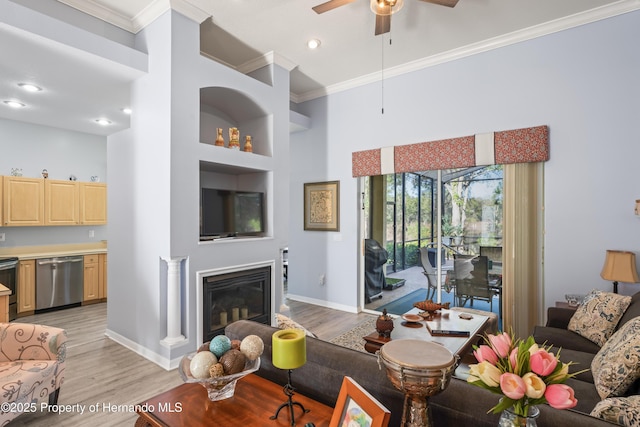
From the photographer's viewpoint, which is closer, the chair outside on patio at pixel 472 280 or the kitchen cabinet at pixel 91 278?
the chair outside on patio at pixel 472 280

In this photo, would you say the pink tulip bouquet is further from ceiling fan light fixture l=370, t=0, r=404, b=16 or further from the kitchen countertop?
the kitchen countertop

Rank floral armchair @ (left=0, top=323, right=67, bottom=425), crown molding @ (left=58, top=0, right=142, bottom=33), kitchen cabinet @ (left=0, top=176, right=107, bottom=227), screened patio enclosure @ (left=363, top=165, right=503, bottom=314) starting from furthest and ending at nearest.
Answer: kitchen cabinet @ (left=0, top=176, right=107, bottom=227)
screened patio enclosure @ (left=363, top=165, right=503, bottom=314)
crown molding @ (left=58, top=0, right=142, bottom=33)
floral armchair @ (left=0, top=323, right=67, bottom=425)

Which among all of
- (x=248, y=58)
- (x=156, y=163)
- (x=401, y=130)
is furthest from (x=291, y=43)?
(x=156, y=163)

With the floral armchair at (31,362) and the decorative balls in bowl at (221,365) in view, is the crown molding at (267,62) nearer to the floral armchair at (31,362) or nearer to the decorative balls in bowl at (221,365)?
the floral armchair at (31,362)

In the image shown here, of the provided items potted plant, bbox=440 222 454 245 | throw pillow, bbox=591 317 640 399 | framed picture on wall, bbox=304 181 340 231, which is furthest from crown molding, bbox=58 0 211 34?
throw pillow, bbox=591 317 640 399

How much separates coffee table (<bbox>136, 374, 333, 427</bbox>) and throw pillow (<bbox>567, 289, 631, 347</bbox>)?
234 centimetres

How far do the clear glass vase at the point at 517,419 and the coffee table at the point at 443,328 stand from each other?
5.59 ft

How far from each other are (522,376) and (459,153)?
352 cm

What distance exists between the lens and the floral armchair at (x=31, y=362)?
78.4 inches

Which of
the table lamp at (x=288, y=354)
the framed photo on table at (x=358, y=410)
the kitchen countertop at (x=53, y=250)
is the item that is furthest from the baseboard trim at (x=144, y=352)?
the framed photo on table at (x=358, y=410)

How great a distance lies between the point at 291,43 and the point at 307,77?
969 millimetres

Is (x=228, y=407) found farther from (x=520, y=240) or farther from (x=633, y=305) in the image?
(x=520, y=240)

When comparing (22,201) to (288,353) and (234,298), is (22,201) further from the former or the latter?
(288,353)

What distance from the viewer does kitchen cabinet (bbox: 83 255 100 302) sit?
521cm
